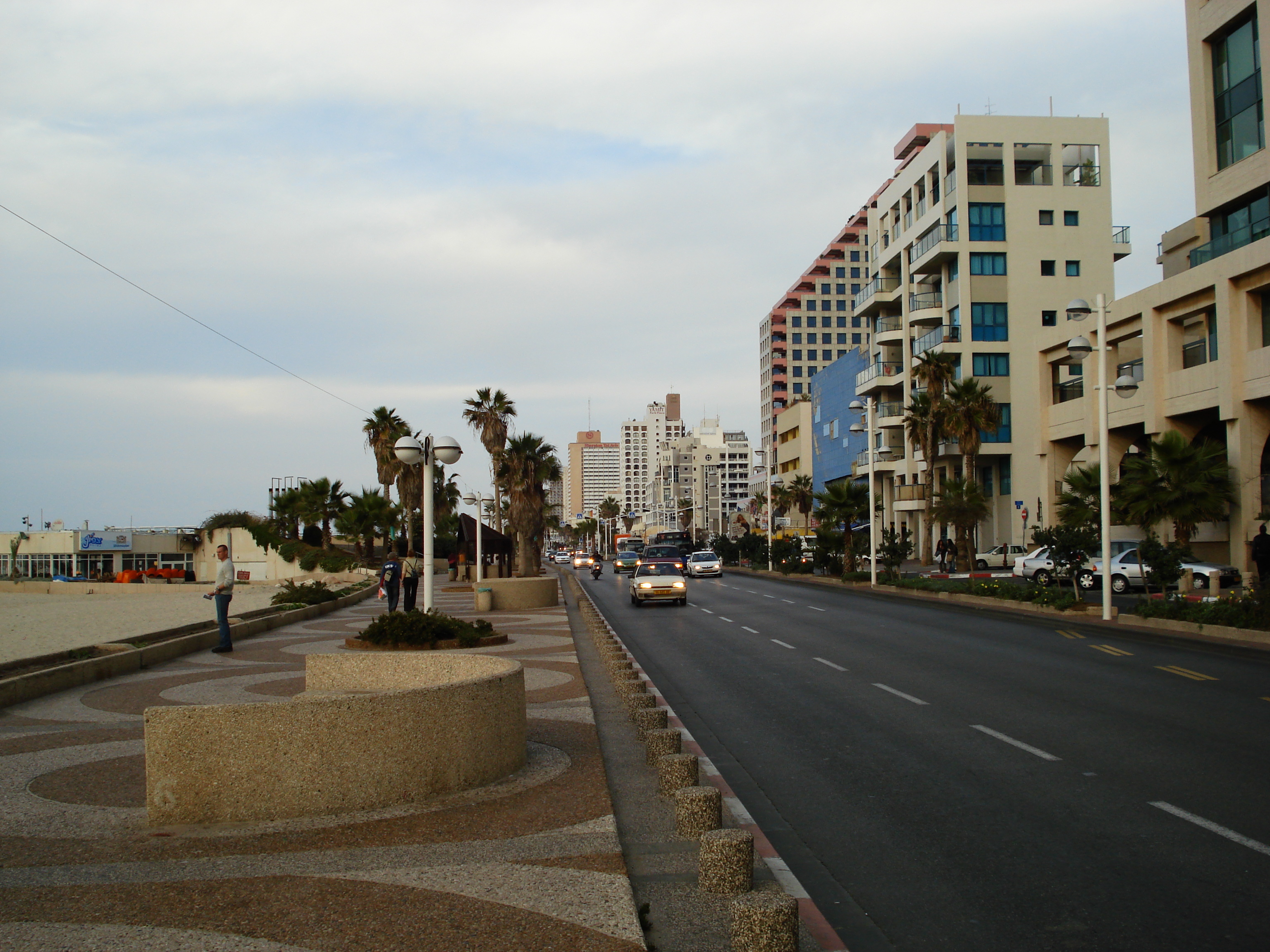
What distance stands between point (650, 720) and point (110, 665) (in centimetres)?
925

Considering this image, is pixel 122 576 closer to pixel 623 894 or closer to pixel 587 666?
pixel 587 666

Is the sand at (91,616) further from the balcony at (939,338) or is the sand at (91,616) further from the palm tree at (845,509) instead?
the balcony at (939,338)

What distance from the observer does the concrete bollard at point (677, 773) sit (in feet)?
23.5

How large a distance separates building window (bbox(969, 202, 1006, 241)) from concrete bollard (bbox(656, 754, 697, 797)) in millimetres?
60309

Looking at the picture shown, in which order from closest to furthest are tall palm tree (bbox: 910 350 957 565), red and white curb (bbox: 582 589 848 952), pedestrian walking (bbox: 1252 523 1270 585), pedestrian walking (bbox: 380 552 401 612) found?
red and white curb (bbox: 582 589 848 952) < pedestrian walking (bbox: 1252 523 1270 585) < pedestrian walking (bbox: 380 552 401 612) < tall palm tree (bbox: 910 350 957 565)

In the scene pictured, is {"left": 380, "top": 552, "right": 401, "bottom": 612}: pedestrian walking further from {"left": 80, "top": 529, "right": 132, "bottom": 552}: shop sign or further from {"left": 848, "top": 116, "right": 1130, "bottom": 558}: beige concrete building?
{"left": 80, "top": 529, "right": 132, "bottom": 552}: shop sign

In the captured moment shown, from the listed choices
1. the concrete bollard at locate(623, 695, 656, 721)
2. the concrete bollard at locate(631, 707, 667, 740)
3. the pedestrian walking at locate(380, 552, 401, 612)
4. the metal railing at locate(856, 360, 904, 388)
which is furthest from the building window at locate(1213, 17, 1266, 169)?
the metal railing at locate(856, 360, 904, 388)

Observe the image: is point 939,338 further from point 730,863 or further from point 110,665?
point 730,863

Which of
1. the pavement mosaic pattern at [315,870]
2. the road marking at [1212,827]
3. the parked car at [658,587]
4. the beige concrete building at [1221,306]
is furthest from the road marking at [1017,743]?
the parked car at [658,587]

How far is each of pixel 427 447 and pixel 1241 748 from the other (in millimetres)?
12552

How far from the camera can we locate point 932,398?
51.3m

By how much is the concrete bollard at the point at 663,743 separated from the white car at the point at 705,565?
151 ft

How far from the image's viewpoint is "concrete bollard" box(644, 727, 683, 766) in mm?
7973

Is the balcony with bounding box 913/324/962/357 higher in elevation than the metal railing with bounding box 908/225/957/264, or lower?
lower
